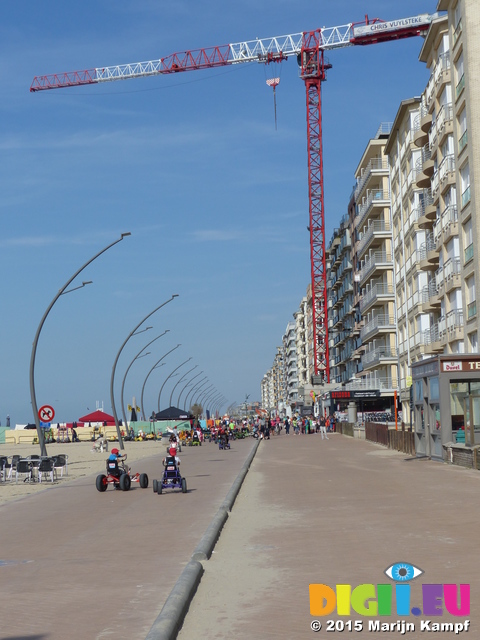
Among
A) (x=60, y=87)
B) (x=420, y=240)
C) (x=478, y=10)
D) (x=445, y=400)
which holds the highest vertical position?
(x=60, y=87)

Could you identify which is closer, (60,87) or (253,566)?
(253,566)

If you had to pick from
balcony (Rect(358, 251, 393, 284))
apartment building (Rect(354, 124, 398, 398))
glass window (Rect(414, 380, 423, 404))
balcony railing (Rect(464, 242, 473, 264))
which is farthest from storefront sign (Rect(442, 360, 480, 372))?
balcony (Rect(358, 251, 393, 284))

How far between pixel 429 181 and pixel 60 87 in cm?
6520

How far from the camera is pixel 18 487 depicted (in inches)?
1011

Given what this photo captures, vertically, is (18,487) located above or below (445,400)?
below

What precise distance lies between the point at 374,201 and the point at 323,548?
6700 centimetres

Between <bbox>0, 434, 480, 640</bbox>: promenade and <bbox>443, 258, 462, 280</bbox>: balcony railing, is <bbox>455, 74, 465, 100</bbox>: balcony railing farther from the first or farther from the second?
<bbox>0, 434, 480, 640</bbox>: promenade

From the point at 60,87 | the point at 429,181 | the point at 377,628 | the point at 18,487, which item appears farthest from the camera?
the point at 60,87

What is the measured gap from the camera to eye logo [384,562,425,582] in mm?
8672

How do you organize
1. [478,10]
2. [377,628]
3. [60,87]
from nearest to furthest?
[377,628], [478,10], [60,87]

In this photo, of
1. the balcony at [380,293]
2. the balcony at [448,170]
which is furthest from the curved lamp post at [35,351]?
the balcony at [380,293]

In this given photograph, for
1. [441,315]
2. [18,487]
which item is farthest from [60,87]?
[18,487]

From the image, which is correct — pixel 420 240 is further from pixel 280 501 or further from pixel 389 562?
pixel 389 562

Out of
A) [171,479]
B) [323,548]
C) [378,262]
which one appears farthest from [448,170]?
[323,548]
